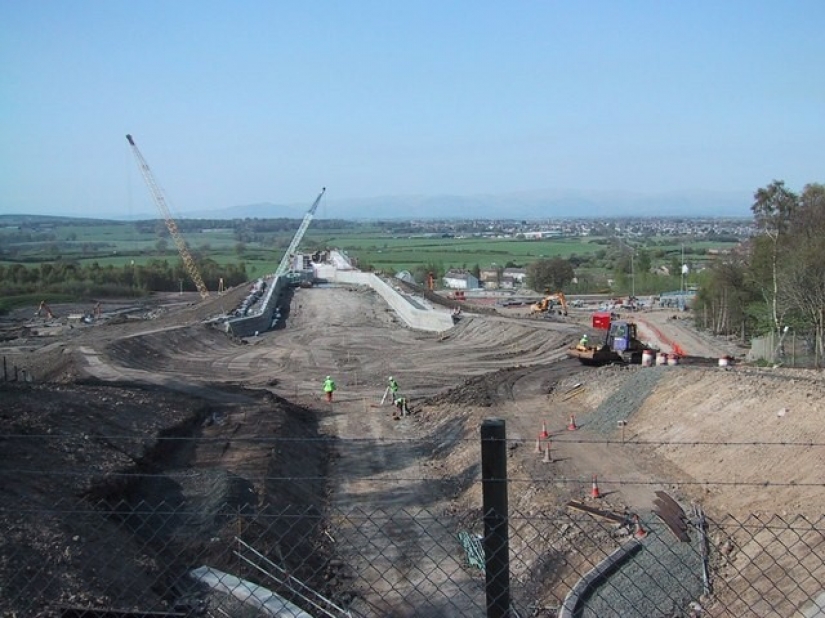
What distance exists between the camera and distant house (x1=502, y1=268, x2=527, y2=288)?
371ft

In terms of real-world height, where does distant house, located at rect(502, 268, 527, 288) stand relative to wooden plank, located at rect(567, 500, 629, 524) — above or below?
below

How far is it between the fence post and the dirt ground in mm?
1251

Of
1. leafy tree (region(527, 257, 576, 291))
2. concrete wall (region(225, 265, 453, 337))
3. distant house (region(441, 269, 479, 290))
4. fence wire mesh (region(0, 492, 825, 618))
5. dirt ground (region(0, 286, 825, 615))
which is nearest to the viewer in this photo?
fence wire mesh (region(0, 492, 825, 618))

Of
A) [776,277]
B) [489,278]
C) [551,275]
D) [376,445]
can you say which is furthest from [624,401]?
[489,278]

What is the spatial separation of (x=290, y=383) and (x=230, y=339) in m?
13.7

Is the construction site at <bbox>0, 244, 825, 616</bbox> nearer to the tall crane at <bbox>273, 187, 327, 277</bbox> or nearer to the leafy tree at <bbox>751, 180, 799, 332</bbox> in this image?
the leafy tree at <bbox>751, 180, 799, 332</bbox>

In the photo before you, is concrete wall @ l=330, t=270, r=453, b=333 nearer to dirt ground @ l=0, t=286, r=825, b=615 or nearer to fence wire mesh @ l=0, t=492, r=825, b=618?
dirt ground @ l=0, t=286, r=825, b=615

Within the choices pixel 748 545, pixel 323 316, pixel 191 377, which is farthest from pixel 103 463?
pixel 323 316

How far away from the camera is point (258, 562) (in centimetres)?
1229

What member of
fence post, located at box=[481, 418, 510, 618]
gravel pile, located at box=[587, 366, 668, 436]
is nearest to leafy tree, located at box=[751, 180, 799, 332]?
gravel pile, located at box=[587, 366, 668, 436]

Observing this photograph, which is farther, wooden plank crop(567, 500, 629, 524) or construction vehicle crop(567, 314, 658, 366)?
construction vehicle crop(567, 314, 658, 366)

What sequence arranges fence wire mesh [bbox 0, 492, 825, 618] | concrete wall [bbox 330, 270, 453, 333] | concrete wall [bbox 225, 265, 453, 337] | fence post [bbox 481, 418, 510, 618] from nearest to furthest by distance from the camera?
fence post [bbox 481, 418, 510, 618] → fence wire mesh [bbox 0, 492, 825, 618] → concrete wall [bbox 225, 265, 453, 337] → concrete wall [bbox 330, 270, 453, 333]

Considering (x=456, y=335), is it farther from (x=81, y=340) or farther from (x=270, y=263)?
(x=270, y=263)

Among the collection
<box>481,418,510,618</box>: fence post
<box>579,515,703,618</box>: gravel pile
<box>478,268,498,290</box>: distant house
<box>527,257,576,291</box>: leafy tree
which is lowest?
<box>478,268,498,290</box>: distant house
